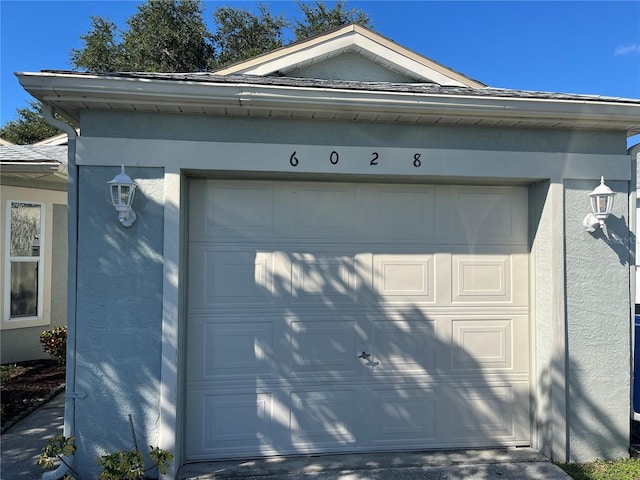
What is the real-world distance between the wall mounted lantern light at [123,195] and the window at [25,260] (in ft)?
15.6

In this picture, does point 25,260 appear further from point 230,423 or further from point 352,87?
point 352,87

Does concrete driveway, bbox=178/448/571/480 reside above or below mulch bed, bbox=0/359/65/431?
below

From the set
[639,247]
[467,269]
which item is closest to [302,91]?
[467,269]

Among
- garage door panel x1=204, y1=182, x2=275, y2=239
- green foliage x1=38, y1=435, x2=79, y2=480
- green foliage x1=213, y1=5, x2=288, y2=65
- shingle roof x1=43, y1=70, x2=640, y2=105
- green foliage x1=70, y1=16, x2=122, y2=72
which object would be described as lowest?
green foliage x1=38, y1=435, x2=79, y2=480

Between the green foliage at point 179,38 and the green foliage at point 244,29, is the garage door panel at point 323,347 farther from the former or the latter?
the green foliage at point 244,29

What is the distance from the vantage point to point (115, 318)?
366 centimetres

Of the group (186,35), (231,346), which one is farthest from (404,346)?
(186,35)

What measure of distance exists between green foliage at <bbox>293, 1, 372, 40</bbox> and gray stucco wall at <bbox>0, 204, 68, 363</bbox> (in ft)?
45.4

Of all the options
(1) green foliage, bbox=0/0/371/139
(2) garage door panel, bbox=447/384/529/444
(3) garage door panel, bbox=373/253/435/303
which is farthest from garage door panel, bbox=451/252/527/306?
(1) green foliage, bbox=0/0/371/139

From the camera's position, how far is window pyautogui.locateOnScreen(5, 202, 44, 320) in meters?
7.03

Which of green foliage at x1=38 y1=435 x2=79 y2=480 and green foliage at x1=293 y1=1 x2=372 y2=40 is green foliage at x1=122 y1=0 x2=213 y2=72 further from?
green foliage at x1=38 y1=435 x2=79 y2=480

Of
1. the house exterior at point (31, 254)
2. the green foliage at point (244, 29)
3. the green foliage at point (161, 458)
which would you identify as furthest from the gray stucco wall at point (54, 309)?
the green foliage at point (244, 29)

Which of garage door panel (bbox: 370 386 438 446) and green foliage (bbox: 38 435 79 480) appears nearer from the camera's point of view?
green foliage (bbox: 38 435 79 480)

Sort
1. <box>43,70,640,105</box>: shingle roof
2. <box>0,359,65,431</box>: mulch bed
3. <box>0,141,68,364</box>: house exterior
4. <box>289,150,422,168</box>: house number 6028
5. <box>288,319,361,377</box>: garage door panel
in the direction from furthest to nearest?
<box>0,141,68,364</box>: house exterior, <box>0,359,65,431</box>: mulch bed, <box>288,319,361,377</box>: garage door panel, <box>289,150,422,168</box>: house number 6028, <box>43,70,640,105</box>: shingle roof
